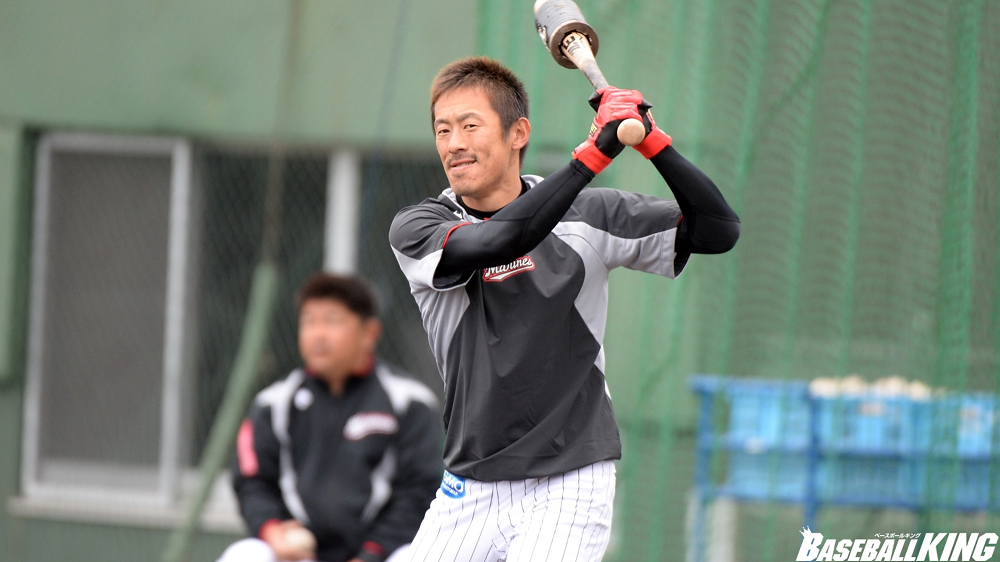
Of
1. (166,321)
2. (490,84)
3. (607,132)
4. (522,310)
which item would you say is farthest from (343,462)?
(166,321)

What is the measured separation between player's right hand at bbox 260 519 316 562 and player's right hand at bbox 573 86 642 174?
2.03m

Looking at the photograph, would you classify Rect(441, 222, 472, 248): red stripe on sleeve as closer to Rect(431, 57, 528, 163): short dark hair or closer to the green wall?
Rect(431, 57, 528, 163): short dark hair

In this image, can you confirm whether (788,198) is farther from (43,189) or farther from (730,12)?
(43,189)

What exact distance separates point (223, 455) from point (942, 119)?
11.8ft

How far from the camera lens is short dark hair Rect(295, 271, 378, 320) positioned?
149 inches

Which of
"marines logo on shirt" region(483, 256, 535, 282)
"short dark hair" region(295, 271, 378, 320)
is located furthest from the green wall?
"marines logo on shirt" region(483, 256, 535, 282)

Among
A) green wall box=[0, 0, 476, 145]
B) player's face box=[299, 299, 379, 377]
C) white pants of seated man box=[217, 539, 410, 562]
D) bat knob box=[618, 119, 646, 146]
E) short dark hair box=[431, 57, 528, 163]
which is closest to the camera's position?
bat knob box=[618, 119, 646, 146]

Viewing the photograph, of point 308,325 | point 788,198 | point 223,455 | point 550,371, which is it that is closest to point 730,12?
point 788,198

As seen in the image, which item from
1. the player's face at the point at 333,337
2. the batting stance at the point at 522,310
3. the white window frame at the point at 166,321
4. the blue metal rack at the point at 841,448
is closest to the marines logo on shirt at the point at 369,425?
the player's face at the point at 333,337

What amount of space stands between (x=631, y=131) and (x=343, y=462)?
209 centimetres

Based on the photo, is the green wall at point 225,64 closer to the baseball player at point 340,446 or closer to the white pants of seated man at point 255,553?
the baseball player at point 340,446

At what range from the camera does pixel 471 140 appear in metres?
2.21

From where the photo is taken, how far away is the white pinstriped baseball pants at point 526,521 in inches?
84.6

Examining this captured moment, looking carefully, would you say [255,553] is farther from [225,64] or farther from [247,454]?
[225,64]
